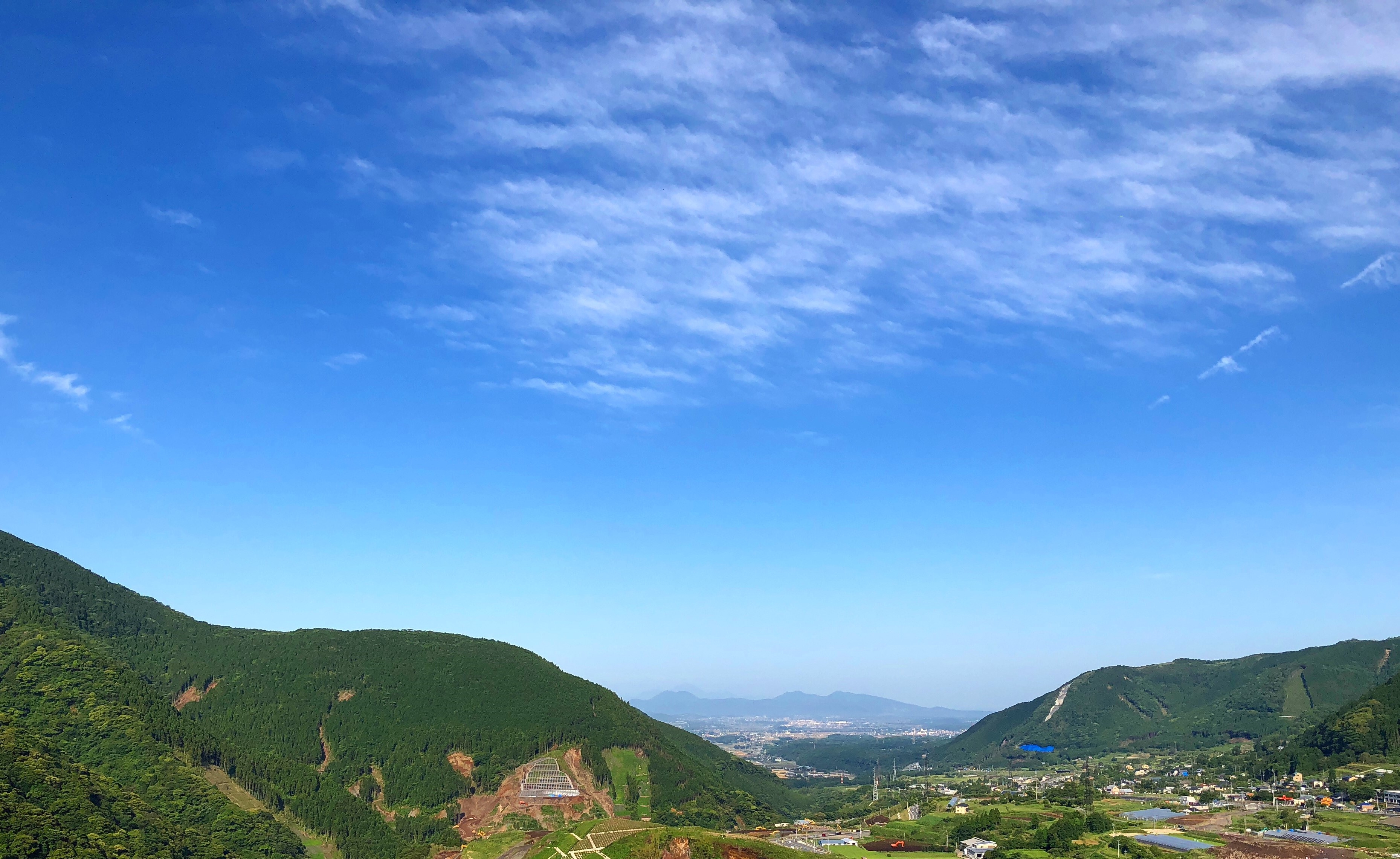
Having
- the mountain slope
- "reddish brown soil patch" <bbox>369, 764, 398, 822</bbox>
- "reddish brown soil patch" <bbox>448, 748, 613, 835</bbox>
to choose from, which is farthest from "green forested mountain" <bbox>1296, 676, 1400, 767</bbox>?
the mountain slope

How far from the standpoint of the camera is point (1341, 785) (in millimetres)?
144500

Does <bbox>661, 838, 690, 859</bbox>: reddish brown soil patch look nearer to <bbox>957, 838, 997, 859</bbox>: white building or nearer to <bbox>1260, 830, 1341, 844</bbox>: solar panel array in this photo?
<bbox>957, 838, 997, 859</bbox>: white building

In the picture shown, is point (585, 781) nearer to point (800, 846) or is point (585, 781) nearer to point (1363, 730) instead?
point (800, 846)

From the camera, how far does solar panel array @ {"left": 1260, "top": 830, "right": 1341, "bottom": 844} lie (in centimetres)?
10650

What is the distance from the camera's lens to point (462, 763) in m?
150

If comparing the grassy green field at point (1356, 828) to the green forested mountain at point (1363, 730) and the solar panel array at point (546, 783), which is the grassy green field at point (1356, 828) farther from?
the solar panel array at point (546, 783)

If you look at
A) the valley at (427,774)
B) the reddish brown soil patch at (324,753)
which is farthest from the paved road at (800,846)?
the reddish brown soil patch at (324,753)

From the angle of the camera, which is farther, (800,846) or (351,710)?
(351,710)

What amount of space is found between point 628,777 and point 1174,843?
Result: 269 feet

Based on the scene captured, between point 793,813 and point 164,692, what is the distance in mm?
114725

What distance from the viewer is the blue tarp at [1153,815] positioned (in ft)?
433

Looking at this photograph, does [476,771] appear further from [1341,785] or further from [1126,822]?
[1341,785]

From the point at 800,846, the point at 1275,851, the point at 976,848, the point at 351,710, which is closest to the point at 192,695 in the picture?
the point at 351,710

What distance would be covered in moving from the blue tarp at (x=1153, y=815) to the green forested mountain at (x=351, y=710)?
5496 cm
